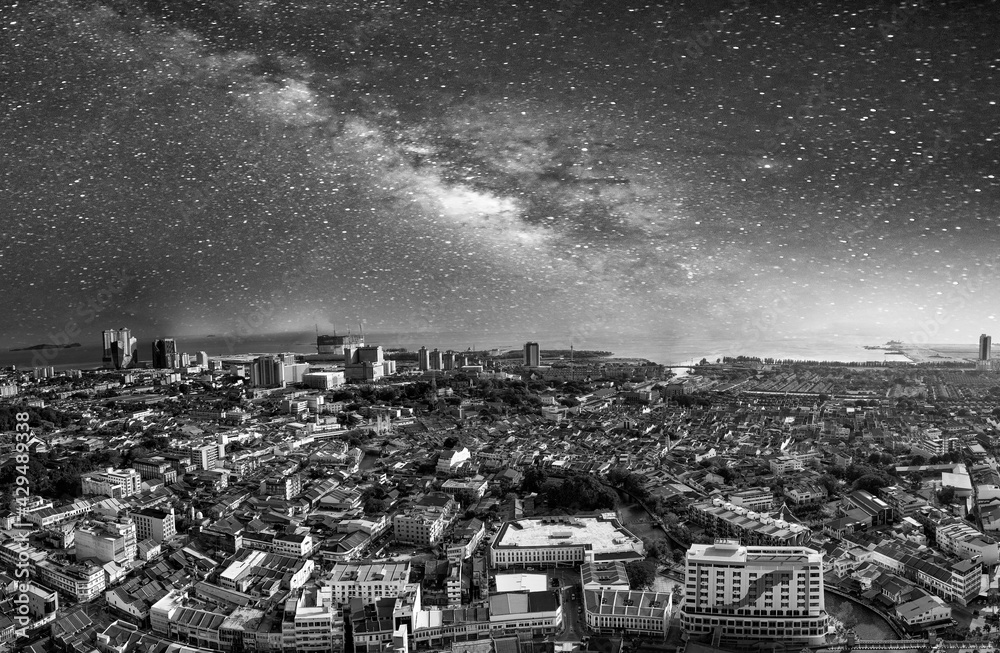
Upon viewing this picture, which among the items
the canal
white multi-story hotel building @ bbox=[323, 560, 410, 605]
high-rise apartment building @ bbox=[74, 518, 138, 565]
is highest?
high-rise apartment building @ bbox=[74, 518, 138, 565]

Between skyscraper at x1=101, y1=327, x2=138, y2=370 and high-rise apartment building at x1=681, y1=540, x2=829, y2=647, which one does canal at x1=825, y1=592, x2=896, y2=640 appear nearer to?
high-rise apartment building at x1=681, y1=540, x2=829, y2=647

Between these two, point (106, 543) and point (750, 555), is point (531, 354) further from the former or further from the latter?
point (750, 555)

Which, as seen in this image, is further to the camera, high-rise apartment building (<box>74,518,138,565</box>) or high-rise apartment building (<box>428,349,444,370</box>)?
high-rise apartment building (<box>428,349,444,370</box>)

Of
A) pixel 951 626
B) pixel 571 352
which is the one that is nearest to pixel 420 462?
pixel 951 626

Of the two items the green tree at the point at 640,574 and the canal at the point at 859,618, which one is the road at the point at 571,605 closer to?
the green tree at the point at 640,574

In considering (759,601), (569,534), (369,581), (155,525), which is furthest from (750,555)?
(155,525)

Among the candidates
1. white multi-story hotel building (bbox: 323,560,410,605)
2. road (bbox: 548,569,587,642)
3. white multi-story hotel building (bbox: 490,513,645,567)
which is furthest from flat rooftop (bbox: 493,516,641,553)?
white multi-story hotel building (bbox: 323,560,410,605)
